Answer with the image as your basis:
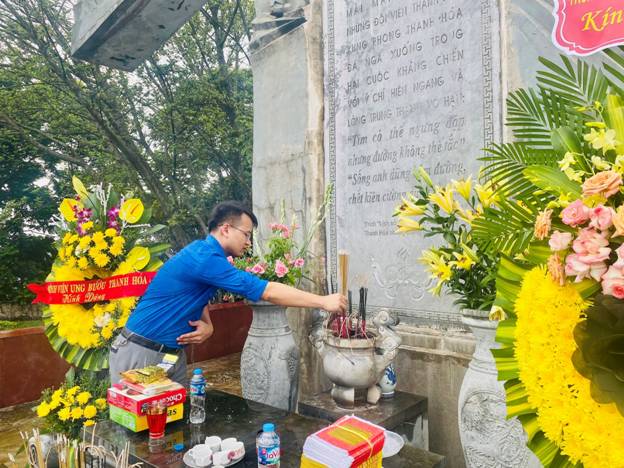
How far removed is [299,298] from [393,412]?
0.86 metres

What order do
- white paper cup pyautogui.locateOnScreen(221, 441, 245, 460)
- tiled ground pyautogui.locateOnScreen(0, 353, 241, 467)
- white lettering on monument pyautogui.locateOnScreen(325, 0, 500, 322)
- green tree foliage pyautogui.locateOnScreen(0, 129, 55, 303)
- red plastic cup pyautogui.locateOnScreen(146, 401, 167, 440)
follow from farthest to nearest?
1. green tree foliage pyautogui.locateOnScreen(0, 129, 55, 303)
2. tiled ground pyautogui.locateOnScreen(0, 353, 241, 467)
3. white lettering on monument pyautogui.locateOnScreen(325, 0, 500, 322)
4. red plastic cup pyautogui.locateOnScreen(146, 401, 167, 440)
5. white paper cup pyautogui.locateOnScreen(221, 441, 245, 460)

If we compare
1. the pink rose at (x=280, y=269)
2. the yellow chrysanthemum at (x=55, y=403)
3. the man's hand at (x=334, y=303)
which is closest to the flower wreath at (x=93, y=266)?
the yellow chrysanthemum at (x=55, y=403)

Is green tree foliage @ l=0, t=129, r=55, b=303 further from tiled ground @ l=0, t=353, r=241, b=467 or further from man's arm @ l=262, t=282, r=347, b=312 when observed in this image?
man's arm @ l=262, t=282, r=347, b=312

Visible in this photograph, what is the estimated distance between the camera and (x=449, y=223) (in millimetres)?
1990

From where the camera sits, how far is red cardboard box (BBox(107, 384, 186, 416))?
2034 millimetres

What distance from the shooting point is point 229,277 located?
8.54 ft

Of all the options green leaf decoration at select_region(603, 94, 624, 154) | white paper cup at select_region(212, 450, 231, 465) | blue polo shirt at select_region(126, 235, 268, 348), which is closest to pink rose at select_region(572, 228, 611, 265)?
green leaf decoration at select_region(603, 94, 624, 154)

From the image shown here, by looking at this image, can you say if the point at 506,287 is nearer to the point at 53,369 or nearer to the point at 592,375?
the point at 592,375

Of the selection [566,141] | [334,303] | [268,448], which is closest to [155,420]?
[268,448]

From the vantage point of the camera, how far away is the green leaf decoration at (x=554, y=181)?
1013 mm

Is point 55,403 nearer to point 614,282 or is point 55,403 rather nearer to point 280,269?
point 280,269

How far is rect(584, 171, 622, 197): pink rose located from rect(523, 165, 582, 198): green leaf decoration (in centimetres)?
12

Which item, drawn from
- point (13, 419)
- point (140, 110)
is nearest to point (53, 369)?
point (13, 419)

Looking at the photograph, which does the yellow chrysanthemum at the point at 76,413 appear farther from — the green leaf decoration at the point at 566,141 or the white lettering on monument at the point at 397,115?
the green leaf decoration at the point at 566,141
